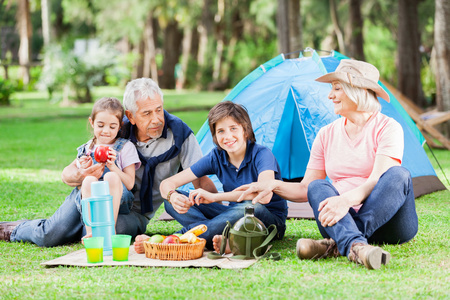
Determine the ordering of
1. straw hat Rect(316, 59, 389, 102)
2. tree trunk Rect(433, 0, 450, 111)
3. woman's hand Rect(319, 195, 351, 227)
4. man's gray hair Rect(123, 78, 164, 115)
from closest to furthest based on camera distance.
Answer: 1. woman's hand Rect(319, 195, 351, 227)
2. straw hat Rect(316, 59, 389, 102)
3. man's gray hair Rect(123, 78, 164, 115)
4. tree trunk Rect(433, 0, 450, 111)

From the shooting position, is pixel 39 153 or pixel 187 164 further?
pixel 39 153

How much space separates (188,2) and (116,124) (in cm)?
2097

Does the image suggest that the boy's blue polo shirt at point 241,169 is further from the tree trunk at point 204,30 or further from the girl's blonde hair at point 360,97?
the tree trunk at point 204,30

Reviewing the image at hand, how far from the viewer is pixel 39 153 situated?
8805 millimetres

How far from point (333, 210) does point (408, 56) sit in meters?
11.8

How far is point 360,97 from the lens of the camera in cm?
330

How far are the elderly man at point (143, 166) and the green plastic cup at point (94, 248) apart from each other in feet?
1.50

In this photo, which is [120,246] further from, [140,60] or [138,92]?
[140,60]

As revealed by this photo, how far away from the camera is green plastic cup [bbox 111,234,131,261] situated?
3174 millimetres

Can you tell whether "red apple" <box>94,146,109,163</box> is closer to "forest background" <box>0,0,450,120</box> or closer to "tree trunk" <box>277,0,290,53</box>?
"forest background" <box>0,0,450,120</box>

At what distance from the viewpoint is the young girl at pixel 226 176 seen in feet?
11.2

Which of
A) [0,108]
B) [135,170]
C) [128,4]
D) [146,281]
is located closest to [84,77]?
[0,108]

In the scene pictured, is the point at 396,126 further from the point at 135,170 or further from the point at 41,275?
the point at 41,275

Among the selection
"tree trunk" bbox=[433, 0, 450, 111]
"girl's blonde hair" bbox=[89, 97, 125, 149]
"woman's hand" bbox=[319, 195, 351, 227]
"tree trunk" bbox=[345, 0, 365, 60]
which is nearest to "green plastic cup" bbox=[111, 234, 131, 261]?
"girl's blonde hair" bbox=[89, 97, 125, 149]
